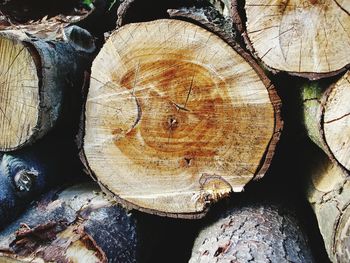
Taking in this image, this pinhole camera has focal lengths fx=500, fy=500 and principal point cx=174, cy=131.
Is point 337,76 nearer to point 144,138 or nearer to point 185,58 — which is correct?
point 185,58

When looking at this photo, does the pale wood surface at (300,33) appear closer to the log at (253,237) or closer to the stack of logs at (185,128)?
the stack of logs at (185,128)

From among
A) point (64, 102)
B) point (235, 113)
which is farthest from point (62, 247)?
point (235, 113)

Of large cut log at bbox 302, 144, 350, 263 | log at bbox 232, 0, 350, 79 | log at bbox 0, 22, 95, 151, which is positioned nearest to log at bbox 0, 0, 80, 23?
log at bbox 0, 22, 95, 151

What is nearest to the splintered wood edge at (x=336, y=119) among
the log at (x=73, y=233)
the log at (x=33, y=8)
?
the log at (x=73, y=233)

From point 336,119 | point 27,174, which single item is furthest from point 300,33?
point 27,174

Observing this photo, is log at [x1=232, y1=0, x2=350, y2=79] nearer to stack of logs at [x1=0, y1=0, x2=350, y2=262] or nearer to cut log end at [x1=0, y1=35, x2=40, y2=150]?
stack of logs at [x1=0, y1=0, x2=350, y2=262]
